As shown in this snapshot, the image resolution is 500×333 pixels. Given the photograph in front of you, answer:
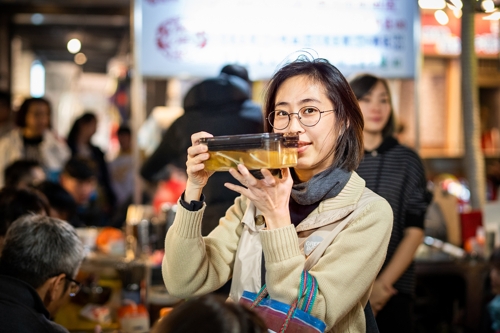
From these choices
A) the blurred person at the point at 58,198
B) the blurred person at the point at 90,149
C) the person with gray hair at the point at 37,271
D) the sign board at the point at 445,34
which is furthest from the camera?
the sign board at the point at 445,34

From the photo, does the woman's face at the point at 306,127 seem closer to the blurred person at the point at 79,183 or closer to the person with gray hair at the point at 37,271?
the person with gray hair at the point at 37,271

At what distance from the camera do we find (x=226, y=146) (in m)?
1.72

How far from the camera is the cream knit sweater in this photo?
1738mm

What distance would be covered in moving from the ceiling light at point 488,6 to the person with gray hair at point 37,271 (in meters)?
2.72

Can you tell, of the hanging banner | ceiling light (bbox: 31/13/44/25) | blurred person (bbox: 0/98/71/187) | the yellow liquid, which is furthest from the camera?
ceiling light (bbox: 31/13/44/25)

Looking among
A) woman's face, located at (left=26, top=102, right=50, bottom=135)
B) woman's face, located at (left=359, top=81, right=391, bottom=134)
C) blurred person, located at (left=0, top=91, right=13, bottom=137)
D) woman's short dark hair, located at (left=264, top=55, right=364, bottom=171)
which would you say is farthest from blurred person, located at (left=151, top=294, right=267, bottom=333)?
blurred person, located at (left=0, top=91, right=13, bottom=137)

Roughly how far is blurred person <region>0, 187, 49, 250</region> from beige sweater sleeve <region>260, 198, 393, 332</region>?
170 centimetres

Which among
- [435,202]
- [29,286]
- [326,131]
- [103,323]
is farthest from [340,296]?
[435,202]

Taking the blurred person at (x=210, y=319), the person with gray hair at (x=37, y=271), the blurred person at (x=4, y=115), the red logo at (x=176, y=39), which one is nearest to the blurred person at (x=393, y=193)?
the person with gray hair at (x=37, y=271)

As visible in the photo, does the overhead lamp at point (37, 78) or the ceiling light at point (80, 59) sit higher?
the ceiling light at point (80, 59)

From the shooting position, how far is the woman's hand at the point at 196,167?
179 centimetres

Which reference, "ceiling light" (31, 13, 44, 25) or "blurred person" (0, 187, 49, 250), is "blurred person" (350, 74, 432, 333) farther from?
"ceiling light" (31, 13, 44, 25)

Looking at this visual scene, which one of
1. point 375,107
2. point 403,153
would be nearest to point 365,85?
point 375,107

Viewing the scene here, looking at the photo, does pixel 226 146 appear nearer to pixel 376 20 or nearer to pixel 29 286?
pixel 29 286
